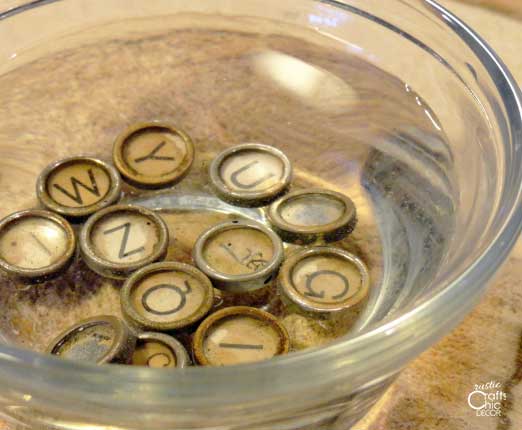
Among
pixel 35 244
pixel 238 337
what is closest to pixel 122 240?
pixel 35 244

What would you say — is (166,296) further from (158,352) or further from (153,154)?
(153,154)

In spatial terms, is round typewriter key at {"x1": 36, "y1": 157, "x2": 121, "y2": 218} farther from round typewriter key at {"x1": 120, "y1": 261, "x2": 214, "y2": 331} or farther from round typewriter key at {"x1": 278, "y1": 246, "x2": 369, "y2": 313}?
round typewriter key at {"x1": 278, "y1": 246, "x2": 369, "y2": 313}

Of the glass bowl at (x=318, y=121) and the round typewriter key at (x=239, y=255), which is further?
the round typewriter key at (x=239, y=255)

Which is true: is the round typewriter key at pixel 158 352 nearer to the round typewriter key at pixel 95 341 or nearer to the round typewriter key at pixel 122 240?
the round typewriter key at pixel 95 341

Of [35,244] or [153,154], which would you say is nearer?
[35,244]

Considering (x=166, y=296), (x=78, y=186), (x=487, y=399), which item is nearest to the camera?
(x=487, y=399)

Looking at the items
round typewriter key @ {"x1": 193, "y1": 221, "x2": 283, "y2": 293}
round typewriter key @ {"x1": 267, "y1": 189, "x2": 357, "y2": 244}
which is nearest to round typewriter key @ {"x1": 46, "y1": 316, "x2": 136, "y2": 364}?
round typewriter key @ {"x1": 193, "y1": 221, "x2": 283, "y2": 293}

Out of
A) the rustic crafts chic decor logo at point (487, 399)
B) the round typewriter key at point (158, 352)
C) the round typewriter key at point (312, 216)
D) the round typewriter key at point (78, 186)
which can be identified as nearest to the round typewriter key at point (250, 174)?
the round typewriter key at point (312, 216)
